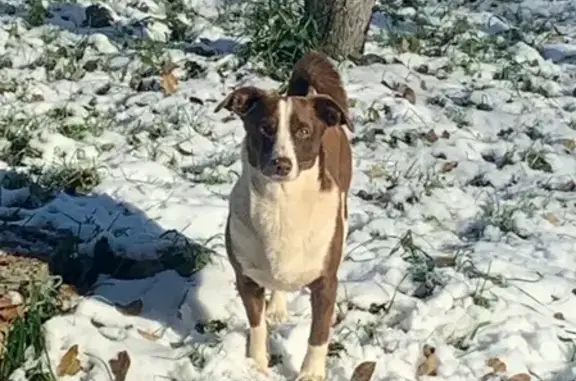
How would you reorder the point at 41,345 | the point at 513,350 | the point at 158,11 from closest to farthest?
the point at 41,345 < the point at 513,350 < the point at 158,11

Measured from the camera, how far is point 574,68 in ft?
26.2

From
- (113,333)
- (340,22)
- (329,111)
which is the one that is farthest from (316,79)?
(340,22)

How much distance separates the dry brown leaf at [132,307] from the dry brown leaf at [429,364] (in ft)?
3.81

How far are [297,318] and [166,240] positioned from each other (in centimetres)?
81

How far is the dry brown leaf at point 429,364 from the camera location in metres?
4.18

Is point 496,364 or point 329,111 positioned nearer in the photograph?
point 329,111

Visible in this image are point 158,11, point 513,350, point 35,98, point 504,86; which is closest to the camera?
point 513,350

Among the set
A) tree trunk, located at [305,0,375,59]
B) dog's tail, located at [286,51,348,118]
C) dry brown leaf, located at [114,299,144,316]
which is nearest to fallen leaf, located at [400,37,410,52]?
tree trunk, located at [305,0,375,59]

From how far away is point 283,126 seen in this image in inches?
149

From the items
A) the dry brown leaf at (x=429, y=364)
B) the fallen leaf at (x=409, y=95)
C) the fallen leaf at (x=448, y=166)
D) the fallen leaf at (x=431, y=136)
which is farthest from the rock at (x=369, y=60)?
the dry brown leaf at (x=429, y=364)

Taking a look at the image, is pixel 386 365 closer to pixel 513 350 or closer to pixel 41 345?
pixel 513 350

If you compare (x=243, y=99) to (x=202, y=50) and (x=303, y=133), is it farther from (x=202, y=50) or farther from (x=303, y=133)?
(x=202, y=50)

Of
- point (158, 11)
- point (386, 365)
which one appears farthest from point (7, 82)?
point (386, 365)

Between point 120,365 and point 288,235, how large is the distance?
2.53ft
